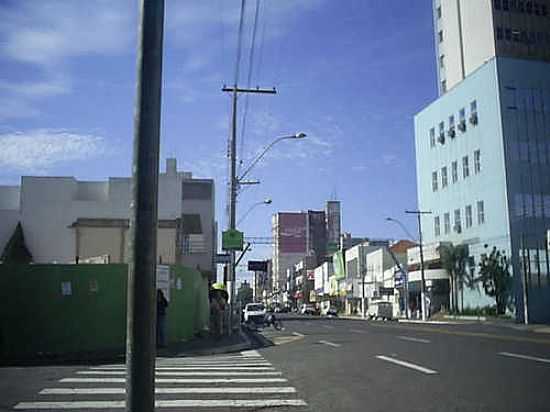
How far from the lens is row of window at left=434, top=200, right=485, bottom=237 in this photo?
183ft

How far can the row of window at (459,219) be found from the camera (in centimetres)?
5584

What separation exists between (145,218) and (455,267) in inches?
2259

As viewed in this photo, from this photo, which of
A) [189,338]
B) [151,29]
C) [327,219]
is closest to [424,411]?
[151,29]

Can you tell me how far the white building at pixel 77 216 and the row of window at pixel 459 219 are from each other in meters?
26.5

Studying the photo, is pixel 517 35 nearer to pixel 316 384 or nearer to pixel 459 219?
pixel 459 219

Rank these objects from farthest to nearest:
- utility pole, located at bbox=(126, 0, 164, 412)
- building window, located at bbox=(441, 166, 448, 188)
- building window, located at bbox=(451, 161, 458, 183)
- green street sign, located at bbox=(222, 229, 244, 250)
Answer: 1. building window, located at bbox=(441, 166, 448, 188)
2. building window, located at bbox=(451, 161, 458, 183)
3. green street sign, located at bbox=(222, 229, 244, 250)
4. utility pole, located at bbox=(126, 0, 164, 412)

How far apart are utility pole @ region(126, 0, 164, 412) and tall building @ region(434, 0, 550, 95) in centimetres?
6431

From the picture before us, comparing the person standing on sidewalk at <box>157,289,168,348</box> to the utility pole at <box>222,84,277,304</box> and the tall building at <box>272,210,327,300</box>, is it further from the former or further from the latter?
the tall building at <box>272,210,327,300</box>

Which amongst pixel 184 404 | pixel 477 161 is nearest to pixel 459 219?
pixel 477 161

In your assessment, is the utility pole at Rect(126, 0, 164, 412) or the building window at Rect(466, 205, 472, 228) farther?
the building window at Rect(466, 205, 472, 228)

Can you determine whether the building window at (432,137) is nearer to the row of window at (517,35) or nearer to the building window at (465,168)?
the building window at (465,168)

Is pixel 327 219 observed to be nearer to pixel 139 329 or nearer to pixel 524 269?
pixel 524 269

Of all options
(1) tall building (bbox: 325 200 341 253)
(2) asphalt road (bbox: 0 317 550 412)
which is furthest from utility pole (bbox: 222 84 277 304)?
(1) tall building (bbox: 325 200 341 253)

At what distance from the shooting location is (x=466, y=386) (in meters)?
10.0
